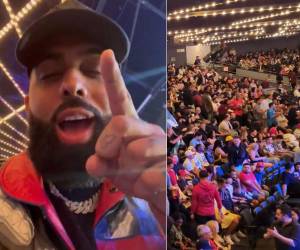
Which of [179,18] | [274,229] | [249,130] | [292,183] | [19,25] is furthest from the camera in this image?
[179,18]

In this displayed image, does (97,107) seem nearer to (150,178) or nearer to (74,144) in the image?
(74,144)

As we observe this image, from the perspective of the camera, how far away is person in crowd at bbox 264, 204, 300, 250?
218 inches

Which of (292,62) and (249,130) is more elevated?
Result: (292,62)

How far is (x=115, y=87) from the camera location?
7.30 feet

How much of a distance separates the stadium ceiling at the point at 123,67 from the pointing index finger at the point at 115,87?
0.10 ft

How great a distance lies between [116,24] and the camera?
7.32 feet

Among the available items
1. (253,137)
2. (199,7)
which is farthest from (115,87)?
(199,7)

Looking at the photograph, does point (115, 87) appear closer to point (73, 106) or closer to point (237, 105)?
point (73, 106)

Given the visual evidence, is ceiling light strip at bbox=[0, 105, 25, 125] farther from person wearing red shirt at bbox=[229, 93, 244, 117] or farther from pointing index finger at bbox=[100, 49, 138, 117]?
person wearing red shirt at bbox=[229, 93, 244, 117]

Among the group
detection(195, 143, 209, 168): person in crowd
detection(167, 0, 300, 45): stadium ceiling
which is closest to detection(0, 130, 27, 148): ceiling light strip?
detection(195, 143, 209, 168): person in crowd

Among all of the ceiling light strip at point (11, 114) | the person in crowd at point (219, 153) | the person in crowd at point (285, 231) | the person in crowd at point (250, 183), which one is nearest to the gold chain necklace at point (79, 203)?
the ceiling light strip at point (11, 114)

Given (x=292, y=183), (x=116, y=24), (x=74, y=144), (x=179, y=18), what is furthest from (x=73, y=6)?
(x=179, y=18)

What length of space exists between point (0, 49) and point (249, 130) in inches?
395

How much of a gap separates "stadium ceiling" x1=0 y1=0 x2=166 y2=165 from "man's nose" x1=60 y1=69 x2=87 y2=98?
16cm
